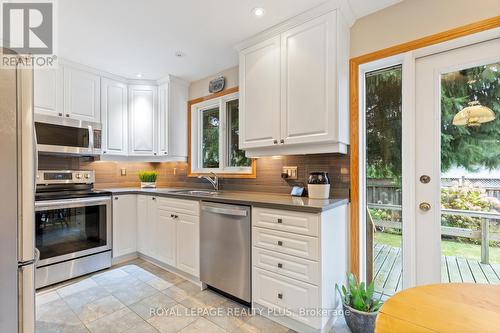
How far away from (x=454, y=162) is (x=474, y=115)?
13.3 inches

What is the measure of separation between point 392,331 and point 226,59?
112 inches

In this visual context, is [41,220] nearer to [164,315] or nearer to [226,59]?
[164,315]

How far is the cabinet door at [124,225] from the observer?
9.65 feet

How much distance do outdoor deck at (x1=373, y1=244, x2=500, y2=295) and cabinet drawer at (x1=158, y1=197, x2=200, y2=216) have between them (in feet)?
5.55

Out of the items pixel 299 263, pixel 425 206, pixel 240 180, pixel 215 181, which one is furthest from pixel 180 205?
pixel 425 206

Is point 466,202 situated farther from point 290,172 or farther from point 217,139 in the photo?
point 217,139

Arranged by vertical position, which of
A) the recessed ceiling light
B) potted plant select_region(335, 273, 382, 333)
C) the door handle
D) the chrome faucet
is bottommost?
potted plant select_region(335, 273, 382, 333)

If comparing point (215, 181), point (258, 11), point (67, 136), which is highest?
point (258, 11)

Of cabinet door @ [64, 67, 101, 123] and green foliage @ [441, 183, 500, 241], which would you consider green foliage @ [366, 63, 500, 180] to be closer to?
green foliage @ [441, 183, 500, 241]

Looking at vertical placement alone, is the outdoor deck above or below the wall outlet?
below

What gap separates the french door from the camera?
1.61 m

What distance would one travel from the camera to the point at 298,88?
6.66 feet

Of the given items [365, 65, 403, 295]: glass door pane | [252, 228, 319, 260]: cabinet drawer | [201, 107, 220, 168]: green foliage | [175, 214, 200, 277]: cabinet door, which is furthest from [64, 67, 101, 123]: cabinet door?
[365, 65, 403, 295]: glass door pane

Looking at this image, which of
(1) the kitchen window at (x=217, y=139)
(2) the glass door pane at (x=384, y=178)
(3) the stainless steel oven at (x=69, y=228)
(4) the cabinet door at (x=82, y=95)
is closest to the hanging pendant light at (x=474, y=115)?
(2) the glass door pane at (x=384, y=178)
